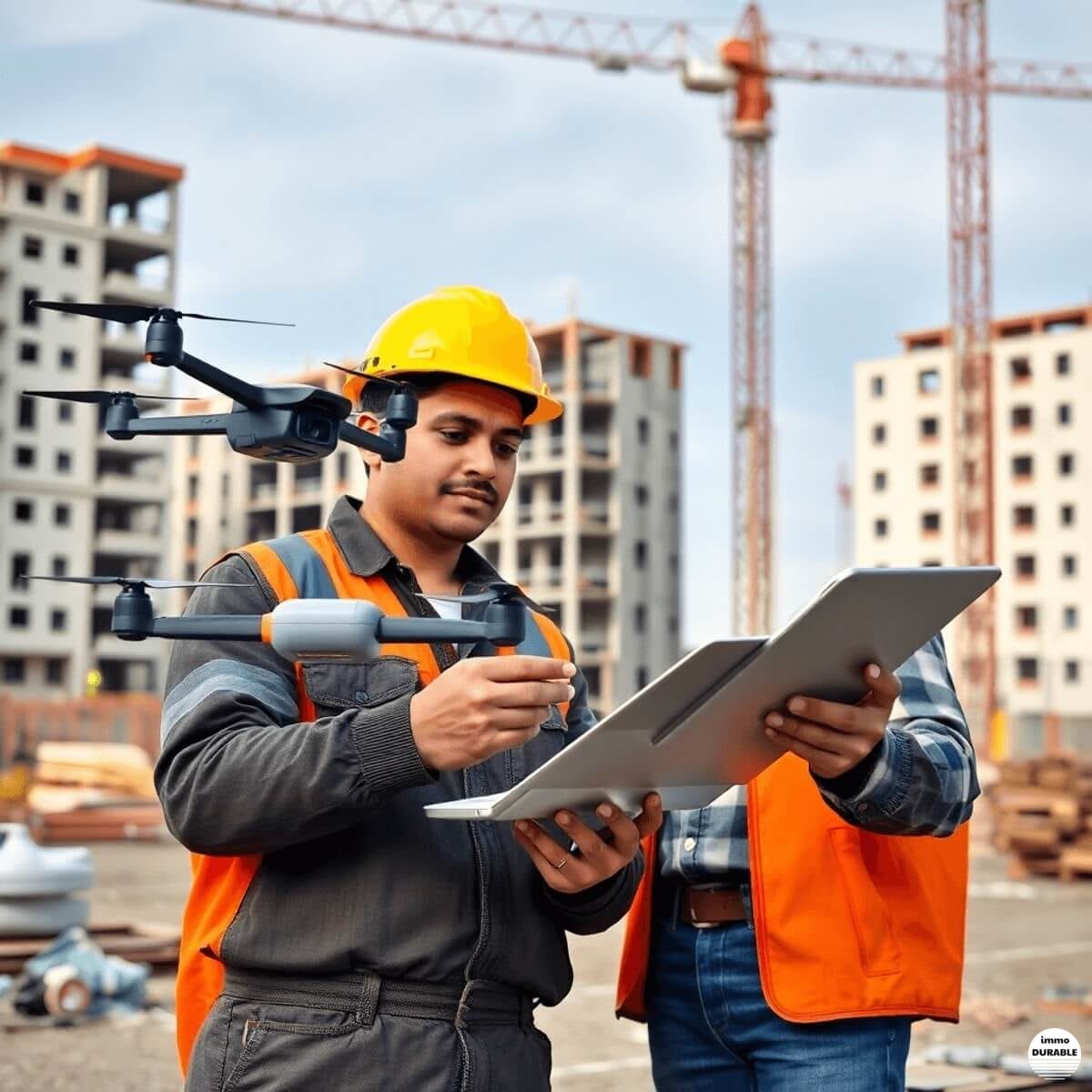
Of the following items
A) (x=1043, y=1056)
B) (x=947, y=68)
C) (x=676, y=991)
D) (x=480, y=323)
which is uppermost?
(x=947, y=68)

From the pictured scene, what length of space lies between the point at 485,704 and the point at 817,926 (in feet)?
3.26

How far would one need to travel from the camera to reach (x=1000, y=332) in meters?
74.6

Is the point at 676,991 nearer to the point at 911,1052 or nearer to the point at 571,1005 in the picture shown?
the point at 911,1052

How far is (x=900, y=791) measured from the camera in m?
2.22

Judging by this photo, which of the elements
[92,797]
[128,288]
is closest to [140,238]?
[128,288]

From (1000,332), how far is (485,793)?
76.5 meters

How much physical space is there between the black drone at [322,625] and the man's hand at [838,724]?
49 centimetres

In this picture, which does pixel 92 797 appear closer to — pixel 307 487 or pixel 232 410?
pixel 232 410

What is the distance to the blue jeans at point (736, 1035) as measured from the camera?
2471mm

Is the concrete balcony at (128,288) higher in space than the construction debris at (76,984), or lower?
higher

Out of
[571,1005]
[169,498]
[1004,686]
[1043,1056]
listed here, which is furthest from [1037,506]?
[1043,1056]

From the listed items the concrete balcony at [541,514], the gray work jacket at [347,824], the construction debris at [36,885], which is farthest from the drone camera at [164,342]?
the concrete balcony at [541,514]

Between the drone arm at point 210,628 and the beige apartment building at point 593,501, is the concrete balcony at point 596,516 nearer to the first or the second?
the beige apartment building at point 593,501

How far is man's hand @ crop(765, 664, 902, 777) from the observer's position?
1982 millimetres
